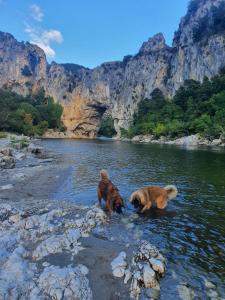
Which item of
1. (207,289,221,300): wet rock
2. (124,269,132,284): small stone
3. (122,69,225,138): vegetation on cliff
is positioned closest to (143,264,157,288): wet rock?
(124,269,132,284): small stone

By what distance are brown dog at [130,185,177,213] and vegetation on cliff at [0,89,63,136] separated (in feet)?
253

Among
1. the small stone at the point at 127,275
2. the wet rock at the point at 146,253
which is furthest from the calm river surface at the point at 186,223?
the small stone at the point at 127,275

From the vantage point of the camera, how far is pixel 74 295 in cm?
570

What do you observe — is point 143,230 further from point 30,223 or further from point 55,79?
point 55,79

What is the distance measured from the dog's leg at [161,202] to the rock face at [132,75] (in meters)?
100

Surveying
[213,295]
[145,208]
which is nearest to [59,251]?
[213,295]

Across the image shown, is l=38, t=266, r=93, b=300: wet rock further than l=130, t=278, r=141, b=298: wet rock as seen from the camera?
No

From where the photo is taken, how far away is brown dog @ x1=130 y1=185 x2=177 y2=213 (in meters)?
11.4

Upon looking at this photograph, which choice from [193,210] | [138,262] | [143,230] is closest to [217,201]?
[193,210]

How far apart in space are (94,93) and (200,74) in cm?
6581

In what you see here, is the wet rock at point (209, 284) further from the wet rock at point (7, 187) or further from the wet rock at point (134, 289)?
the wet rock at point (7, 187)

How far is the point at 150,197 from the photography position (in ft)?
37.8

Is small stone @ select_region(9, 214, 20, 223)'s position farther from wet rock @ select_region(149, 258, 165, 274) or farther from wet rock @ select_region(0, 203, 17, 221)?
wet rock @ select_region(149, 258, 165, 274)

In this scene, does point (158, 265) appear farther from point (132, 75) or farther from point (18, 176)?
point (132, 75)
